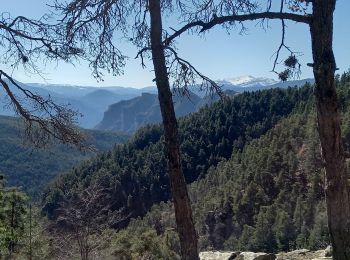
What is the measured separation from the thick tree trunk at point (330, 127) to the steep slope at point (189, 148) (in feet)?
295

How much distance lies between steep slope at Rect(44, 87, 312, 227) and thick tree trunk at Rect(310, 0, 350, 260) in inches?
3544

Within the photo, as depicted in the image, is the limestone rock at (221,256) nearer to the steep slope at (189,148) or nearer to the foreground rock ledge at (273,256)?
the foreground rock ledge at (273,256)

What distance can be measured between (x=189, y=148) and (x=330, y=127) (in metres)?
102

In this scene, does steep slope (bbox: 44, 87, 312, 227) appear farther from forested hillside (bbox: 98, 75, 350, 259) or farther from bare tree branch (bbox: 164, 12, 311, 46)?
bare tree branch (bbox: 164, 12, 311, 46)

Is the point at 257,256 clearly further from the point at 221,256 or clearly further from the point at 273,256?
the point at 221,256

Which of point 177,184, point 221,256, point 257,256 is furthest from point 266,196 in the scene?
point 177,184

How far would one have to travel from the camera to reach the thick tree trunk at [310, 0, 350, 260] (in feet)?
12.8

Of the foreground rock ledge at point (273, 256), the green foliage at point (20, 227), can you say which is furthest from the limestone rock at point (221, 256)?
the green foliage at point (20, 227)

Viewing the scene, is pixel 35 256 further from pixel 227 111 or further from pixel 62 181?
pixel 227 111

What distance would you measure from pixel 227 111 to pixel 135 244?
85572 mm

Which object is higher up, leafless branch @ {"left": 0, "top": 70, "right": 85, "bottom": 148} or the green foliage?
leafless branch @ {"left": 0, "top": 70, "right": 85, "bottom": 148}

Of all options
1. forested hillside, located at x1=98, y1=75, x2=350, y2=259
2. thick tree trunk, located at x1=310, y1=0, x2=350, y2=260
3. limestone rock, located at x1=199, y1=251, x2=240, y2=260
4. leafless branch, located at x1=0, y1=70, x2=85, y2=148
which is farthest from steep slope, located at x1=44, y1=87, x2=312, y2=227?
thick tree trunk, located at x1=310, y1=0, x2=350, y2=260

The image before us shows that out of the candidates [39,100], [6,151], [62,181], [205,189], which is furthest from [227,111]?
[39,100]

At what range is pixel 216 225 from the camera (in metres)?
71.5
